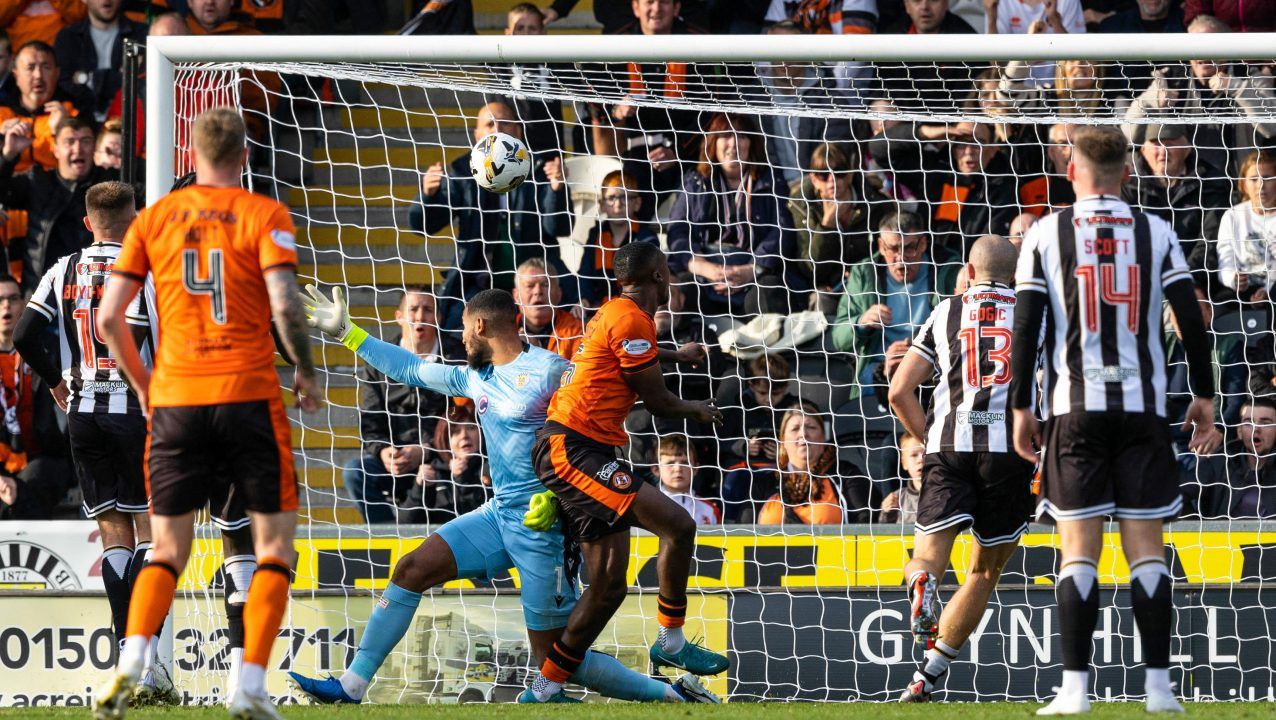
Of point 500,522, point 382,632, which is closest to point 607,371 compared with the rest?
point 500,522

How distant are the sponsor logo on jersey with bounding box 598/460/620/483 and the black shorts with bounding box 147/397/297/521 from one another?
2.01 metres

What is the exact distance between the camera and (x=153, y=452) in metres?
5.00

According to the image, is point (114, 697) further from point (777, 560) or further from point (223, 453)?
point (777, 560)

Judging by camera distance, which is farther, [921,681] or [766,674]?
[766,674]

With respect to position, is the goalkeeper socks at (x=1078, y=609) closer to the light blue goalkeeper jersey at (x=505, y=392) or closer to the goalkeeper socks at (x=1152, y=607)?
the goalkeeper socks at (x=1152, y=607)

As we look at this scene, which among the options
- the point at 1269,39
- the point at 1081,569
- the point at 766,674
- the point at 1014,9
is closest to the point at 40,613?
the point at 766,674

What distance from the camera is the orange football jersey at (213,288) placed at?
4.94m

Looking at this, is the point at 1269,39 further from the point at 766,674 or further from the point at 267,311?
the point at 267,311

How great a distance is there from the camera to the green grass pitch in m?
5.63

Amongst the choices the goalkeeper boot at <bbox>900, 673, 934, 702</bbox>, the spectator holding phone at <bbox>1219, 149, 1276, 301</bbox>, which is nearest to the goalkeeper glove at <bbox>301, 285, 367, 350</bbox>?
the goalkeeper boot at <bbox>900, 673, 934, 702</bbox>

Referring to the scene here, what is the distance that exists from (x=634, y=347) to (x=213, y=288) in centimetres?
230

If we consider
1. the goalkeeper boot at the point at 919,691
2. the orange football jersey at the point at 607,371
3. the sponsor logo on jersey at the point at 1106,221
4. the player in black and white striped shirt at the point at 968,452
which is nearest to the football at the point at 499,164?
the orange football jersey at the point at 607,371

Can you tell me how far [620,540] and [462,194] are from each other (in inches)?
168

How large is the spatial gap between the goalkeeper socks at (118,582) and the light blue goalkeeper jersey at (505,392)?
1.42 meters
